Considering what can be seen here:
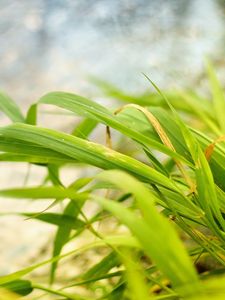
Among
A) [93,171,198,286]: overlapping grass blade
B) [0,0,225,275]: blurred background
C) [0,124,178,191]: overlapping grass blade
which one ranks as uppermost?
[0,0,225,275]: blurred background

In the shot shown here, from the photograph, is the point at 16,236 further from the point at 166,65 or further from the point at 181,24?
the point at 181,24

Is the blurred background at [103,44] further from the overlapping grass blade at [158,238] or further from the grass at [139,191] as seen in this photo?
the overlapping grass blade at [158,238]

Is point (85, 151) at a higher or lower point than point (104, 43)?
lower

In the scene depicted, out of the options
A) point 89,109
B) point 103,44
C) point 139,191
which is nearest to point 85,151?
point 89,109

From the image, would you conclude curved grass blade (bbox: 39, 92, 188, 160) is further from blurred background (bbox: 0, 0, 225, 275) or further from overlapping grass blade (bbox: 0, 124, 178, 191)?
blurred background (bbox: 0, 0, 225, 275)

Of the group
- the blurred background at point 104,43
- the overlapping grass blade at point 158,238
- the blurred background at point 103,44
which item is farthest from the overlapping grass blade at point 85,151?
the blurred background at point 104,43

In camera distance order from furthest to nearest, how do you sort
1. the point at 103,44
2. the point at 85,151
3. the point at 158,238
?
the point at 103,44
the point at 85,151
the point at 158,238

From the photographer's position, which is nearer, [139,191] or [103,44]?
[139,191]

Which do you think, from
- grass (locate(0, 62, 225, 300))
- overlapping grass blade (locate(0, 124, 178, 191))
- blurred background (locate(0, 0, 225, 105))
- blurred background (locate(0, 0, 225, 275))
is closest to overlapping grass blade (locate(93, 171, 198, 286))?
grass (locate(0, 62, 225, 300))

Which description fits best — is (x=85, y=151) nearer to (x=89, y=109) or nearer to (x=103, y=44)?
(x=89, y=109)
